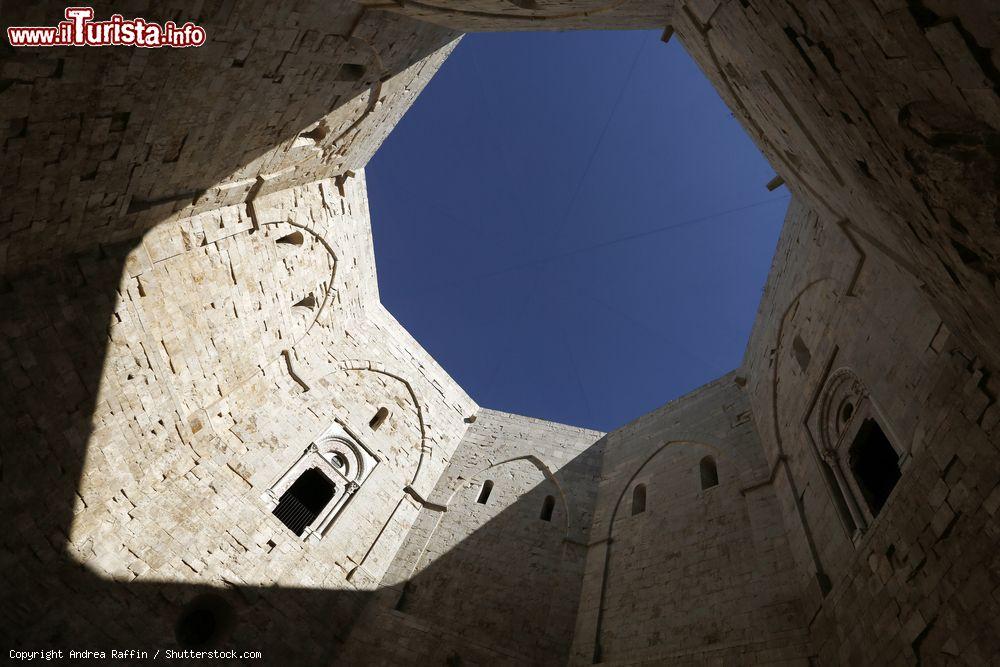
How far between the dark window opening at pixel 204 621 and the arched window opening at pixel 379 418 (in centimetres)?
410

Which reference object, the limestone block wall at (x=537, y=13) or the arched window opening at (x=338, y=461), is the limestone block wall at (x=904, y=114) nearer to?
the limestone block wall at (x=537, y=13)

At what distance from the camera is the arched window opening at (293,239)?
29.3 feet

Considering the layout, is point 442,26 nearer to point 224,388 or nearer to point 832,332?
point 224,388

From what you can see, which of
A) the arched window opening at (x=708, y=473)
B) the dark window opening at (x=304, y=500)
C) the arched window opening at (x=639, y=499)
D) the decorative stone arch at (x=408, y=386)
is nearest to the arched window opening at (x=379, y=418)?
the decorative stone arch at (x=408, y=386)

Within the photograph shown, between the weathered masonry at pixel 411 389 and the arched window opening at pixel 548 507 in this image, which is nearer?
the weathered masonry at pixel 411 389

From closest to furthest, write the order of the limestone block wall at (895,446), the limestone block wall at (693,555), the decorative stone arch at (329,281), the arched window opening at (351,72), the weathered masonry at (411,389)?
the weathered masonry at (411,389) → the limestone block wall at (895,446) → the limestone block wall at (693,555) → the arched window opening at (351,72) → the decorative stone arch at (329,281)

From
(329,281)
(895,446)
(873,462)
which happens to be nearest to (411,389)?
(329,281)

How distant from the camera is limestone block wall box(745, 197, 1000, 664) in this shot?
3.87 m

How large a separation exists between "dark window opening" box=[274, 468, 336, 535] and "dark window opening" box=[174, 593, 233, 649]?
1.55m

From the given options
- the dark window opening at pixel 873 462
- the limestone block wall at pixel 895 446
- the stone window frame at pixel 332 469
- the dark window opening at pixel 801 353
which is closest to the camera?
the limestone block wall at pixel 895 446

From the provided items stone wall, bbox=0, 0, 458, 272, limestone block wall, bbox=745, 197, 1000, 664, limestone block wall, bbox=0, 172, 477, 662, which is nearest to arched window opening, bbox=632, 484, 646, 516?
limestone block wall, bbox=745, 197, 1000, 664

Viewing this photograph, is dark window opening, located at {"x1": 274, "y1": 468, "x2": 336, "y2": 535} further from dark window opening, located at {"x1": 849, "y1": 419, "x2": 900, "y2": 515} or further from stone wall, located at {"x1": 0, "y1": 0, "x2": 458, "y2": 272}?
dark window opening, located at {"x1": 849, "y1": 419, "x2": 900, "y2": 515}

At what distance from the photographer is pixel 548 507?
1114 centimetres

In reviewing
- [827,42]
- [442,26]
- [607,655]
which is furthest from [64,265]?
[607,655]
